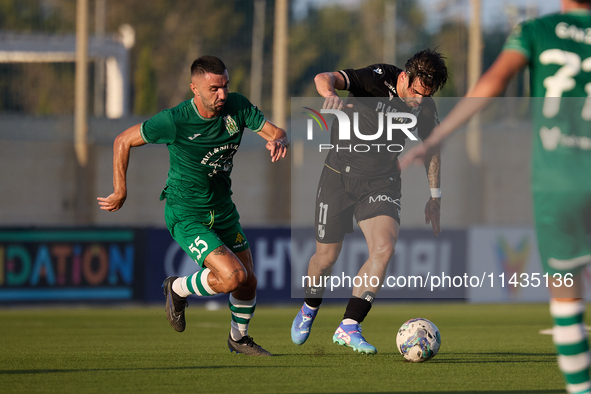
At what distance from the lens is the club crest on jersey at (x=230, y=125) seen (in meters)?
6.86

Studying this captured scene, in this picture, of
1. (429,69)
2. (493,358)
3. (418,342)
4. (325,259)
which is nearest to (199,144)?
(325,259)

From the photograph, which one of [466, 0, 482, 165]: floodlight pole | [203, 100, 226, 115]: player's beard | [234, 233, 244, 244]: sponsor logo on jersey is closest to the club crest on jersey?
[203, 100, 226, 115]: player's beard

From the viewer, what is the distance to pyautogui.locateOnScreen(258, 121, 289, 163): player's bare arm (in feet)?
21.1

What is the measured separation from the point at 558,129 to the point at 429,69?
277 cm

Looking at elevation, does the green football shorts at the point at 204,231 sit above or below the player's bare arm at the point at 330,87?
below

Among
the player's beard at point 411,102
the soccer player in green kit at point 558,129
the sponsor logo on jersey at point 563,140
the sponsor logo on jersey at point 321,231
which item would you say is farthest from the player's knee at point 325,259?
the sponsor logo on jersey at point 563,140

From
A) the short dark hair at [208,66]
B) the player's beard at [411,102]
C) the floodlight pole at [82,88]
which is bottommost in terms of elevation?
the player's beard at [411,102]

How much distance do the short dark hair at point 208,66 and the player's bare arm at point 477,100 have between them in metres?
2.82

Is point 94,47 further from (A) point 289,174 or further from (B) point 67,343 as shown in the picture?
(B) point 67,343

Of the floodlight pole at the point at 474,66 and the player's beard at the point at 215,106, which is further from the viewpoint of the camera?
the floodlight pole at the point at 474,66

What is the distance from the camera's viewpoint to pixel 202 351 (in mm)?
7629

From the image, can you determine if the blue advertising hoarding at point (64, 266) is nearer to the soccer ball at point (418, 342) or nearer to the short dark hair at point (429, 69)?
the soccer ball at point (418, 342)

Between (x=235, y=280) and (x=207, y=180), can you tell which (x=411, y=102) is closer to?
(x=207, y=180)

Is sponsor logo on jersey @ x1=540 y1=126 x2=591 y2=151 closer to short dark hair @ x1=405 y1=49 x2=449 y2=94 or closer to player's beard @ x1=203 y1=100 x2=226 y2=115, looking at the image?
short dark hair @ x1=405 y1=49 x2=449 y2=94
